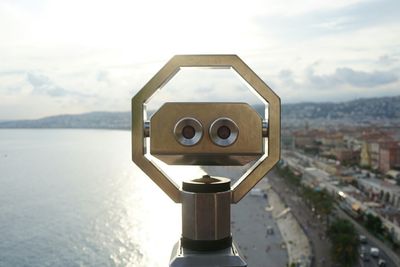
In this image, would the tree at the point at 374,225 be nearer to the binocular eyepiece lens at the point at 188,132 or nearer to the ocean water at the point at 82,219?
the ocean water at the point at 82,219

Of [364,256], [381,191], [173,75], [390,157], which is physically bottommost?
[364,256]

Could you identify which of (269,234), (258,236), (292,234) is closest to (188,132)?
(258,236)

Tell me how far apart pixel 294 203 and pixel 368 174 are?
12.3 ft

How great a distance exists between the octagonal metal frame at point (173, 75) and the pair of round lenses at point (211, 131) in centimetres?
4

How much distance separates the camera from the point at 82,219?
1208 cm

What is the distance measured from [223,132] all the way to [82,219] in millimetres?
12381

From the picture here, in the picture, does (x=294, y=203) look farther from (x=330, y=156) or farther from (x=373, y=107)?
(x=373, y=107)

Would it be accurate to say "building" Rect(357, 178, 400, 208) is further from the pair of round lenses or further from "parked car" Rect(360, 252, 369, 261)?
the pair of round lenses

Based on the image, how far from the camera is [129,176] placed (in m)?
20.8

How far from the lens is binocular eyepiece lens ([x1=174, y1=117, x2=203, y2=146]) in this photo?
381 millimetres

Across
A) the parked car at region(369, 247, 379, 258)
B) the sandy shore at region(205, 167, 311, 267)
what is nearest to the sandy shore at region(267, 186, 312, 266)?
the sandy shore at region(205, 167, 311, 267)

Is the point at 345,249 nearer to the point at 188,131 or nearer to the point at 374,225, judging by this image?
the point at 374,225

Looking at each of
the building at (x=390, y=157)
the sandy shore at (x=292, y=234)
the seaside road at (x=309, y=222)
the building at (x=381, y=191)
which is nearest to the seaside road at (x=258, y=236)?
the sandy shore at (x=292, y=234)

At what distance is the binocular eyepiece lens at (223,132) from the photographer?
0.38 m
